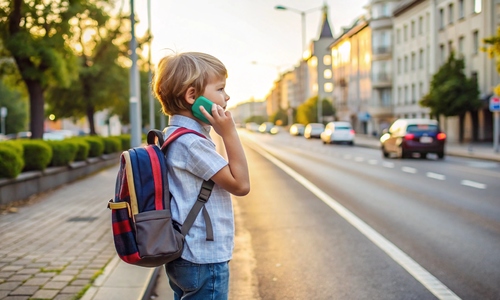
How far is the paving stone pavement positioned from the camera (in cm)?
509

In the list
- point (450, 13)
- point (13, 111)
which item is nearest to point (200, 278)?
point (450, 13)

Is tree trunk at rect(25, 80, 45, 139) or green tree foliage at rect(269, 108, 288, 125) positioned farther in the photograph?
green tree foliage at rect(269, 108, 288, 125)

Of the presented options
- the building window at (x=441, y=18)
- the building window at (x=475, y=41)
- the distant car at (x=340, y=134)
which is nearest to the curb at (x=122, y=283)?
the building window at (x=475, y=41)

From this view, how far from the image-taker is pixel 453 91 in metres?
40.3

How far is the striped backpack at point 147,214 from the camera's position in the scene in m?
2.35

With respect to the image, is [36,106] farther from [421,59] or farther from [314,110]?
[314,110]

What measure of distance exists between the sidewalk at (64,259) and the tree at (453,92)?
3311cm

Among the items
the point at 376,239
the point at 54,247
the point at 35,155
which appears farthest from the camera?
the point at 35,155

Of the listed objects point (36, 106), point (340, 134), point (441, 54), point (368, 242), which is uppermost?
point (441, 54)

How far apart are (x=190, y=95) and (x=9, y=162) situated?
933cm

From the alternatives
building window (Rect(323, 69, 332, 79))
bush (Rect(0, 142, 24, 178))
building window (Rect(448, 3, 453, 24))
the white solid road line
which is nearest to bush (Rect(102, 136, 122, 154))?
bush (Rect(0, 142, 24, 178))

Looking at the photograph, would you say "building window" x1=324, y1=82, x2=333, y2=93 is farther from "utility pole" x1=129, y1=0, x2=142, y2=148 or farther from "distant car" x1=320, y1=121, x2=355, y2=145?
"utility pole" x1=129, y1=0, x2=142, y2=148

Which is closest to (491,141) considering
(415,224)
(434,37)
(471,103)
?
(471,103)

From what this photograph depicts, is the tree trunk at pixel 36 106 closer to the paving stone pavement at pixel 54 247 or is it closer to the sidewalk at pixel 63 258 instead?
the paving stone pavement at pixel 54 247
